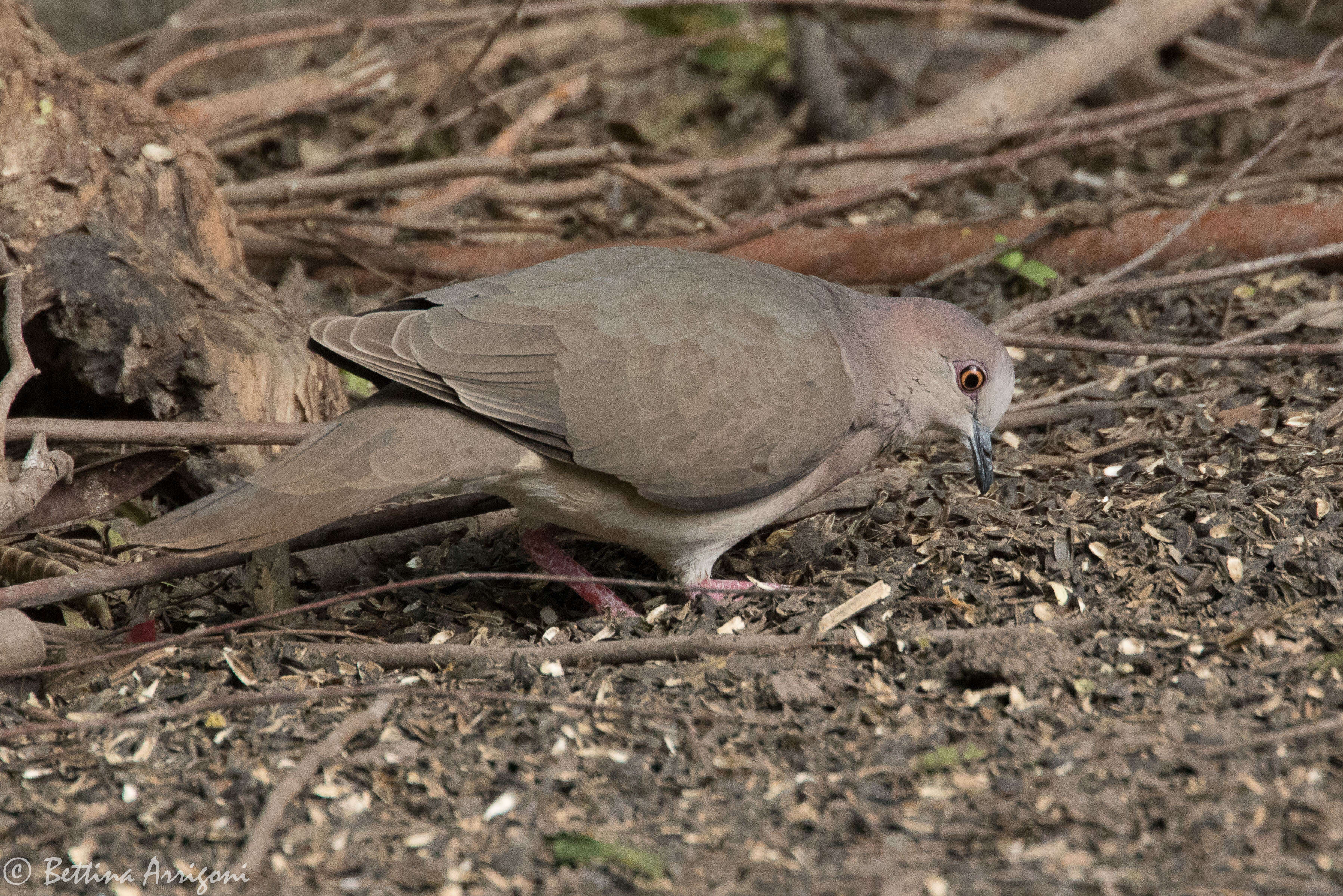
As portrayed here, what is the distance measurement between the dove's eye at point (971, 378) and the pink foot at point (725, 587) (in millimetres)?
951

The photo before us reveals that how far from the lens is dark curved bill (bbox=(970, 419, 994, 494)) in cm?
423

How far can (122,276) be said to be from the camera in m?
4.23

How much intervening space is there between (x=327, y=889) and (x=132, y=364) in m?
2.32

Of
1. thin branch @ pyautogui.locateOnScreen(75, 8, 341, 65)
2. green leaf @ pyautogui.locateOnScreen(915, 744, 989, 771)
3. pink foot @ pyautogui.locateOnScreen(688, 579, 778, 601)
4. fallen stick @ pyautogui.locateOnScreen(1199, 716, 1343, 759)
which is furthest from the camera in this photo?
thin branch @ pyautogui.locateOnScreen(75, 8, 341, 65)

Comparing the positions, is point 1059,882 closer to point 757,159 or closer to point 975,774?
point 975,774

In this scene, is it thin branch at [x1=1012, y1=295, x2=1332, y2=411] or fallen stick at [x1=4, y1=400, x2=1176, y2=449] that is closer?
fallen stick at [x1=4, y1=400, x2=1176, y2=449]

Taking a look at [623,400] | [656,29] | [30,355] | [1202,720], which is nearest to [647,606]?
[623,400]

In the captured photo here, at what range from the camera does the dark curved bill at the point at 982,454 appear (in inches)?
167

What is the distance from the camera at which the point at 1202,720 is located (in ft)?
9.82

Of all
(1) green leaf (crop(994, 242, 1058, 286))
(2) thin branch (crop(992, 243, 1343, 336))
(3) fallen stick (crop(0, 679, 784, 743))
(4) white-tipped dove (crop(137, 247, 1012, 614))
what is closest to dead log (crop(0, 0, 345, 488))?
(4) white-tipped dove (crop(137, 247, 1012, 614))

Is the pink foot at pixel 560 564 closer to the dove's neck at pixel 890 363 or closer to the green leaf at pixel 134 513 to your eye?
the dove's neck at pixel 890 363

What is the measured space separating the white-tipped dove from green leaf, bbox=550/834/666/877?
49.4 inches

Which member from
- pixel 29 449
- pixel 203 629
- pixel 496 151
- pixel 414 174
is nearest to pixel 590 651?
pixel 203 629

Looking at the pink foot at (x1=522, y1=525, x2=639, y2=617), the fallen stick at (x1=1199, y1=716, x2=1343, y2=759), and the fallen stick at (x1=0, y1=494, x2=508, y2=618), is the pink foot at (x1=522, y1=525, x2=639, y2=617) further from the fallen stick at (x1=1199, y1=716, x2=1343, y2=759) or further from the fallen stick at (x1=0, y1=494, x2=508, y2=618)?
the fallen stick at (x1=1199, y1=716, x2=1343, y2=759)
